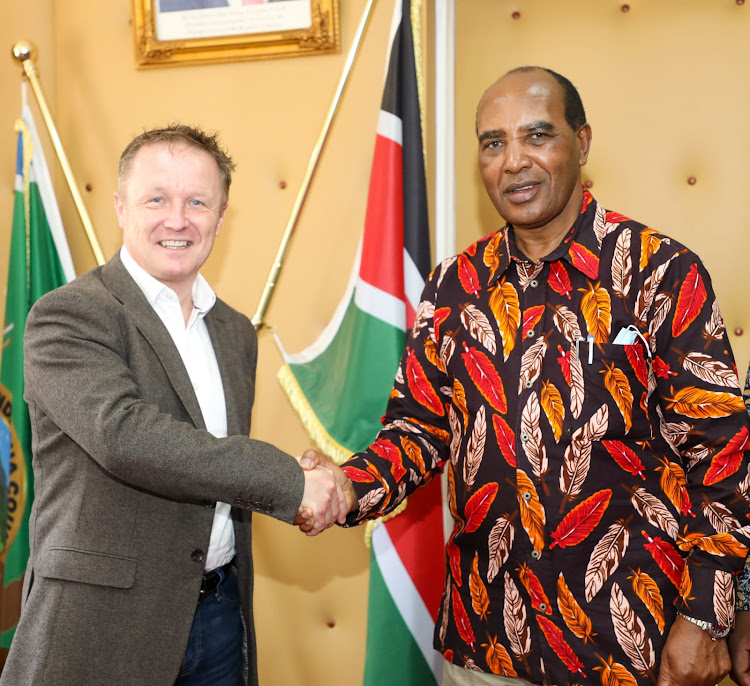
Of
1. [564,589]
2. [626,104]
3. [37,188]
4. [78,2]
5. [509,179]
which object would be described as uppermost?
[78,2]

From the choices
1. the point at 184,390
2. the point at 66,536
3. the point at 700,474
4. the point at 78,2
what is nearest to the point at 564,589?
the point at 700,474

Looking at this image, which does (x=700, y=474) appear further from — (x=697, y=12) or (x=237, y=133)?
(x=237, y=133)

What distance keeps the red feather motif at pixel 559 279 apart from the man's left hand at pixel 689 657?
2.25ft

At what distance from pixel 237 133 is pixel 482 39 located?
2.88 feet

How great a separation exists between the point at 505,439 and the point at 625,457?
9.5 inches

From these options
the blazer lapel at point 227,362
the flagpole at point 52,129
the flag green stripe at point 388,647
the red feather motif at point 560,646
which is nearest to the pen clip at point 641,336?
the red feather motif at point 560,646

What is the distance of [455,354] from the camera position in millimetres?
1771

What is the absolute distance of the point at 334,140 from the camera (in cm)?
256

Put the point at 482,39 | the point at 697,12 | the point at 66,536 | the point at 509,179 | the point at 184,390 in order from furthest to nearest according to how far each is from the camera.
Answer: the point at 482,39, the point at 697,12, the point at 509,179, the point at 184,390, the point at 66,536

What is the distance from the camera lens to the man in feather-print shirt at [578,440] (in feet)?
5.01

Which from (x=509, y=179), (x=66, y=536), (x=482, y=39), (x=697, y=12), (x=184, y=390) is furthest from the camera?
(x=482, y=39)

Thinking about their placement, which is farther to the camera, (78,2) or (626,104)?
(78,2)

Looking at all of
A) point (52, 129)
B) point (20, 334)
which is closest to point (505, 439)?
point (20, 334)

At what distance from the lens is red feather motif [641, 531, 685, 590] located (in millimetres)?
1558
